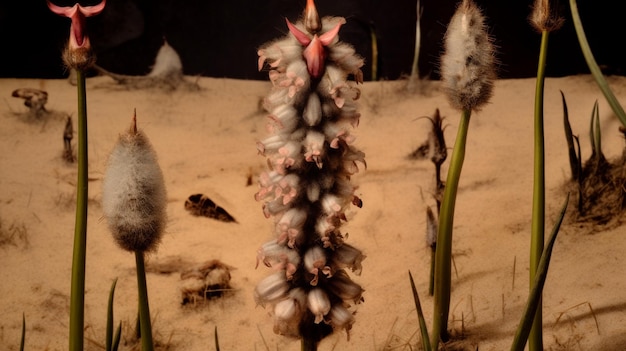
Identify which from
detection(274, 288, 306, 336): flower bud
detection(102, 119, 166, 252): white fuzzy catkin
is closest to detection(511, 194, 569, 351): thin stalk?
detection(274, 288, 306, 336): flower bud

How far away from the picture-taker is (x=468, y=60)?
1504 millimetres

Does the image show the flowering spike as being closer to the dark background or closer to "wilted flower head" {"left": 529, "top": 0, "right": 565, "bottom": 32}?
"wilted flower head" {"left": 529, "top": 0, "right": 565, "bottom": 32}

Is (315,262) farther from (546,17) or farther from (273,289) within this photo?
(546,17)

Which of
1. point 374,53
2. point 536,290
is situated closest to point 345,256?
point 536,290

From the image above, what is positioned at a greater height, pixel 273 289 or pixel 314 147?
pixel 314 147

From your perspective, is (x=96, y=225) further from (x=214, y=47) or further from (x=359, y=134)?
(x=214, y=47)

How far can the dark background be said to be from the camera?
11.7 feet

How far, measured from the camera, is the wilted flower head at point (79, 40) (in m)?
1.17

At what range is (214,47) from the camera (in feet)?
13.4

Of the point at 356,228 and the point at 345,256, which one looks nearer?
the point at 345,256

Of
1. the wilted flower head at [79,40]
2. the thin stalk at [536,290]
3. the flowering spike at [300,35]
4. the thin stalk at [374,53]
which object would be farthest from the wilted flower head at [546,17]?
the thin stalk at [374,53]

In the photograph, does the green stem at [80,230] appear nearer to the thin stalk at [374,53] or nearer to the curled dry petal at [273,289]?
the curled dry petal at [273,289]

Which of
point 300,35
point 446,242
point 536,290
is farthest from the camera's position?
point 446,242

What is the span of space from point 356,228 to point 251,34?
166 centimetres
